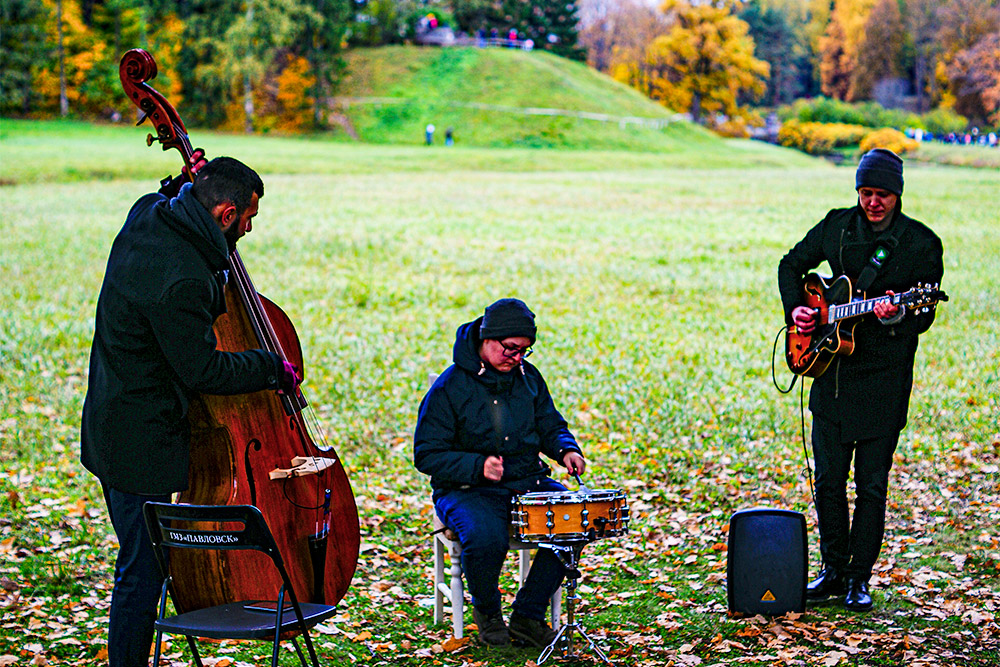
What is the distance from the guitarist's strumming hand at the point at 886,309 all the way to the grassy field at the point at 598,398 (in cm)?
157

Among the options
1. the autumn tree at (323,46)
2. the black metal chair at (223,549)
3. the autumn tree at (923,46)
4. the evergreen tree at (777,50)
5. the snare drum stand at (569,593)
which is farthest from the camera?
the autumn tree at (323,46)

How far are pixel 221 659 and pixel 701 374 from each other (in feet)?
24.7

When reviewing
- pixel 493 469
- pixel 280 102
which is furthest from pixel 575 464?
pixel 280 102

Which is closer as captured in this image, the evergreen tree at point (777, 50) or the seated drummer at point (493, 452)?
the seated drummer at point (493, 452)

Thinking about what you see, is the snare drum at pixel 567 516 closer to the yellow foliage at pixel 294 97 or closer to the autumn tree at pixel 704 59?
the yellow foliage at pixel 294 97

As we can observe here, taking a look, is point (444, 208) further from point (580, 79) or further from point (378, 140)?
point (580, 79)

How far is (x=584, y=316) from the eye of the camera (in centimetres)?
1514

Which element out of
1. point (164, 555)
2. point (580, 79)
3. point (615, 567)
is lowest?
point (615, 567)

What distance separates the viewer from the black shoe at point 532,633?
5.29 meters

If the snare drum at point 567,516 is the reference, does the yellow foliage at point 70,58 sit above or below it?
above

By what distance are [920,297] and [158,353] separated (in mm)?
3599

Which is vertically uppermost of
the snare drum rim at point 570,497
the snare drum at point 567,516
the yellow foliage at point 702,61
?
the yellow foliage at point 702,61

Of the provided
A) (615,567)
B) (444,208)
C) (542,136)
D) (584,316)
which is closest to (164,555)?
(615,567)

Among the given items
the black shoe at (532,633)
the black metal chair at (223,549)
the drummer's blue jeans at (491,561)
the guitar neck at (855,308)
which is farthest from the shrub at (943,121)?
the black metal chair at (223,549)
